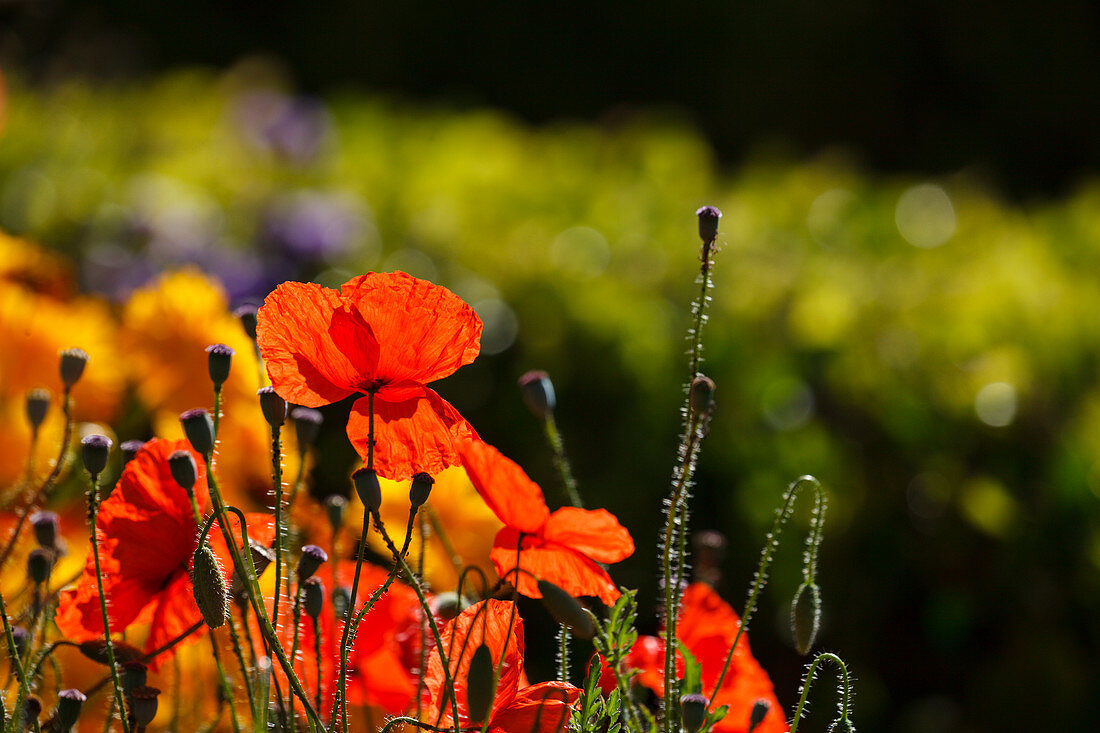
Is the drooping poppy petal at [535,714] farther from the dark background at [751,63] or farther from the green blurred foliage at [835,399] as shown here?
the dark background at [751,63]

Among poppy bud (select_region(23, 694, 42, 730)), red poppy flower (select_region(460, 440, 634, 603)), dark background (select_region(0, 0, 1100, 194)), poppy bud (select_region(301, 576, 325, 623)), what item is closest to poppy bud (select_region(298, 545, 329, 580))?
poppy bud (select_region(301, 576, 325, 623))

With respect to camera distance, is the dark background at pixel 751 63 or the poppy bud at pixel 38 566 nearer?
the poppy bud at pixel 38 566

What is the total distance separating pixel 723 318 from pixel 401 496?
1531 mm

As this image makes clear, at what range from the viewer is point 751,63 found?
11.6 metres

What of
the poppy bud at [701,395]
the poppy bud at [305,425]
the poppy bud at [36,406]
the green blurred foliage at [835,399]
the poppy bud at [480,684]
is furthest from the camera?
the green blurred foliage at [835,399]

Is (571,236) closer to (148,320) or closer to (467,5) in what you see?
(148,320)

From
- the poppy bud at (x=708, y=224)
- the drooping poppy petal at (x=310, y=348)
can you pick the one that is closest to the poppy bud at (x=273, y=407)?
the drooping poppy petal at (x=310, y=348)

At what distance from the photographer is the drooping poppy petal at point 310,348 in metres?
0.89

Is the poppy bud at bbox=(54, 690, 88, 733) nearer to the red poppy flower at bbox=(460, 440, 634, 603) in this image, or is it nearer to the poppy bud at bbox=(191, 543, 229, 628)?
the poppy bud at bbox=(191, 543, 229, 628)

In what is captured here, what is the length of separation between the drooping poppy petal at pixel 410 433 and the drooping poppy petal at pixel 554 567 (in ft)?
0.27

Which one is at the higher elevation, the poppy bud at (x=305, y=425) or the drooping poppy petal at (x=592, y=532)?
the poppy bud at (x=305, y=425)

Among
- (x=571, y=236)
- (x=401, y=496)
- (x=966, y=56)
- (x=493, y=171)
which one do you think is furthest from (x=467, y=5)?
(x=401, y=496)

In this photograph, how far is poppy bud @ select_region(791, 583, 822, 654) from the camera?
3.10 ft

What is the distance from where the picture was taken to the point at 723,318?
288cm
